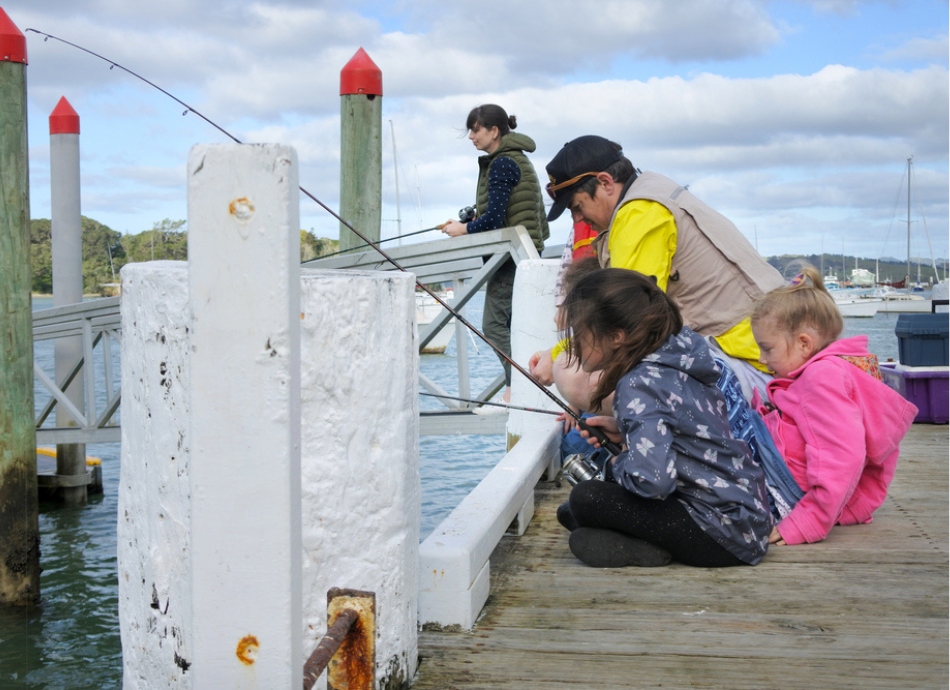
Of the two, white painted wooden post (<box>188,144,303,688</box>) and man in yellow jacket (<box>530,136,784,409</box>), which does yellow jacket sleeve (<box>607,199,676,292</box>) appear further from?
white painted wooden post (<box>188,144,303,688</box>)

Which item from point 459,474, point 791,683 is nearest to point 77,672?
point 791,683

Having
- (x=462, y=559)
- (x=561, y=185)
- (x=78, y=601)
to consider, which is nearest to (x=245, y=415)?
(x=462, y=559)

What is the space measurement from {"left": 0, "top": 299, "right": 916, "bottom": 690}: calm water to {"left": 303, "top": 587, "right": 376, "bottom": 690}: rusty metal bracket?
5008 mm

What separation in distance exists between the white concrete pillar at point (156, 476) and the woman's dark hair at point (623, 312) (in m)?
1.34

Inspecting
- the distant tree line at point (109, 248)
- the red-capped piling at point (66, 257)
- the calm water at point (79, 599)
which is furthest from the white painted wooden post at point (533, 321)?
the distant tree line at point (109, 248)

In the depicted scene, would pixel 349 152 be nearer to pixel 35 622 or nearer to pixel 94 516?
pixel 35 622

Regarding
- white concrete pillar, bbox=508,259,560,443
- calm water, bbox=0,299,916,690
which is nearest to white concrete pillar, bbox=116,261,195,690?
white concrete pillar, bbox=508,259,560,443

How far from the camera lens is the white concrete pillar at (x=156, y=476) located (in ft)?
8.33

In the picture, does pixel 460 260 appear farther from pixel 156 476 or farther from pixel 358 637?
pixel 358 637

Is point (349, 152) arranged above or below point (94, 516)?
above

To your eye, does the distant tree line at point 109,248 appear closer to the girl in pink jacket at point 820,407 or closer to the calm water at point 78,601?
the calm water at point 78,601

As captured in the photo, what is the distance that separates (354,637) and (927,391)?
19.4 feet

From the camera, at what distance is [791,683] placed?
259 cm

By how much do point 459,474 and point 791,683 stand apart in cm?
1447
